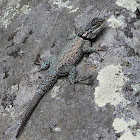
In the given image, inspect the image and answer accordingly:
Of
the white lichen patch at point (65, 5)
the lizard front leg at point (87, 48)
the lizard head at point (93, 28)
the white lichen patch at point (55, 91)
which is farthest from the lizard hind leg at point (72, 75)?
the white lichen patch at point (65, 5)

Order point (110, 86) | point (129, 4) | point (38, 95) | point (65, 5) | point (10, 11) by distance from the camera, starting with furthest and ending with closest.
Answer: point (10, 11)
point (65, 5)
point (129, 4)
point (38, 95)
point (110, 86)

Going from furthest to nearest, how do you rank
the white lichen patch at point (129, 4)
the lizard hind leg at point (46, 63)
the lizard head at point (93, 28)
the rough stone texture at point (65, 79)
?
the white lichen patch at point (129, 4)
the lizard head at point (93, 28)
the lizard hind leg at point (46, 63)
the rough stone texture at point (65, 79)

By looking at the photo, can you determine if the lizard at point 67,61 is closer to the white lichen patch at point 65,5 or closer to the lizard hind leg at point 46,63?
the lizard hind leg at point 46,63

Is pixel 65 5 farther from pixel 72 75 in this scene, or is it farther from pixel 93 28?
pixel 72 75

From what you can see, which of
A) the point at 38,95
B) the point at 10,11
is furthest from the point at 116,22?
the point at 10,11

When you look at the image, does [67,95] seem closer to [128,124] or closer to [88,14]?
[128,124]
